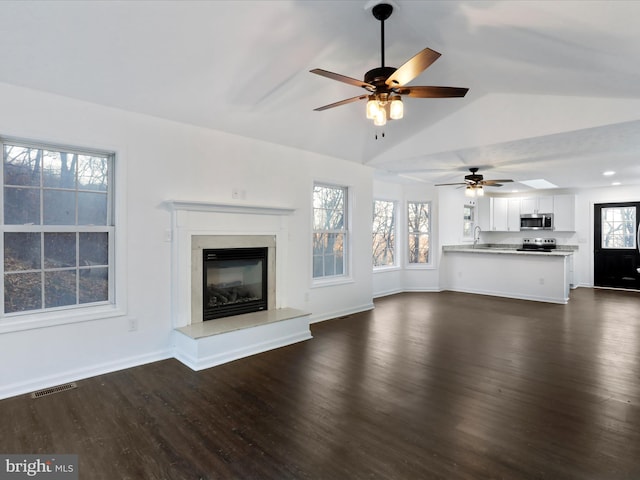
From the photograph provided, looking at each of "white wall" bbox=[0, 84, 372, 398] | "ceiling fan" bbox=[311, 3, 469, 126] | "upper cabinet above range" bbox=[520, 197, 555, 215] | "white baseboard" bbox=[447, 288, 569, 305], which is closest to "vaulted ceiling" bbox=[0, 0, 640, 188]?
"white wall" bbox=[0, 84, 372, 398]

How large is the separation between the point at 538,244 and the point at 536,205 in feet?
3.40

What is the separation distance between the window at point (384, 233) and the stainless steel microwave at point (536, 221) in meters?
3.75

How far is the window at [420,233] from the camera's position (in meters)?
7.97

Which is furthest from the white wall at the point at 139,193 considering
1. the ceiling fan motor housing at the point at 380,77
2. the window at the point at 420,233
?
the window at the point at 420,233

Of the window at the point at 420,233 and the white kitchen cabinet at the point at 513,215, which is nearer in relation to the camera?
the window at the point at 420,233

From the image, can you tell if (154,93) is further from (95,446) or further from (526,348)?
(526,348)

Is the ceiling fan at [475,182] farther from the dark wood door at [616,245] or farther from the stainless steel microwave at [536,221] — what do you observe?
the dark wood door at [616,245]

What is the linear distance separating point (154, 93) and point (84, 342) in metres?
2.40

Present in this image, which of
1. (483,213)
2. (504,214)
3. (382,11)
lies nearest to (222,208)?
(382,11)

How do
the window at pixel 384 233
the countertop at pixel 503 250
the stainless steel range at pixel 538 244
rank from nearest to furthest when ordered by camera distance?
the countertop at pixel 503 250
the window at pixel 384 233
the stainless steel range at pixel 538 244

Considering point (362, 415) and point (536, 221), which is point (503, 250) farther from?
point (362, 415)

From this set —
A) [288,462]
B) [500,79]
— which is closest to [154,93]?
[288,462]

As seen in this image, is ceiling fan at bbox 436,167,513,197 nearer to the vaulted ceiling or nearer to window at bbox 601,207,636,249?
the vaulted ceiling

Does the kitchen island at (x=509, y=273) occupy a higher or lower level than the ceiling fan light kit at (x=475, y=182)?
lower
